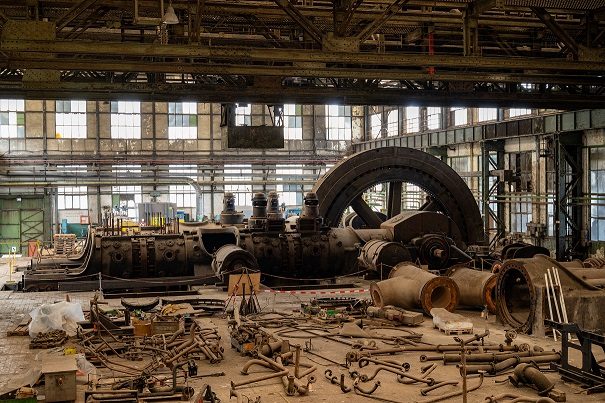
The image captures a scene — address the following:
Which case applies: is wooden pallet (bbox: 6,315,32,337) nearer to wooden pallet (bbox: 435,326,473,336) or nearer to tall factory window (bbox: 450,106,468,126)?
wooden pallet (bbox: 435,326,473,336)

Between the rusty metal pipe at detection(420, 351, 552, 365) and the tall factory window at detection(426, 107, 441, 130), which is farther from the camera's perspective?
the tall factory window at detection(426, 107, 441, 130)

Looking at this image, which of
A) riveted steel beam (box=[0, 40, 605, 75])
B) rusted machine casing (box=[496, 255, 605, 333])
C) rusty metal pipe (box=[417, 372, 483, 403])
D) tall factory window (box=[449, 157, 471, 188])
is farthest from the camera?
tall factory window (box=[449, 157, 471, 188])

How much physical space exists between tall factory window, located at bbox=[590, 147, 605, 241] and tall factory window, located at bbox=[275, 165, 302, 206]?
18212mm

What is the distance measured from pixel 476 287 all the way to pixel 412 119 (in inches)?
820

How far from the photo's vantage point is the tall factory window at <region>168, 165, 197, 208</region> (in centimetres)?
3647

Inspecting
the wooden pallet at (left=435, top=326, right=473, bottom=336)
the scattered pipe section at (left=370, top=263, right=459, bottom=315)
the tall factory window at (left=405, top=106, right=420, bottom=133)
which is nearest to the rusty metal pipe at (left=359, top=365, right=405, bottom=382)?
the wooden pallet at (left=435, top=326, right=473, bottom=336)

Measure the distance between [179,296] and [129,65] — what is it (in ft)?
18.3

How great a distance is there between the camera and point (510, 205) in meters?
26.0

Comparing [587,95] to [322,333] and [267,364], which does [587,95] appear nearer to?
[322,333]

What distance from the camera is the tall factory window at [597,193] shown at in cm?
2119

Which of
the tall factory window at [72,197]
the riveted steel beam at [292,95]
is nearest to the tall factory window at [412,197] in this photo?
the tall factory window at [72,197]

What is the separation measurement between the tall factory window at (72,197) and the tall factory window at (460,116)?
18.0 metres

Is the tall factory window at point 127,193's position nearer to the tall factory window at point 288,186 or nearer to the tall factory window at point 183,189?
the tall factory window at point 183,189

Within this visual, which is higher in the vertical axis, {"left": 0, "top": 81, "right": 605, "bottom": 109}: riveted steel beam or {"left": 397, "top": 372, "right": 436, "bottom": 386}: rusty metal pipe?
{"left": 0, "top": 81, "right": 605, "bottom": 109}: riveted steel beam
